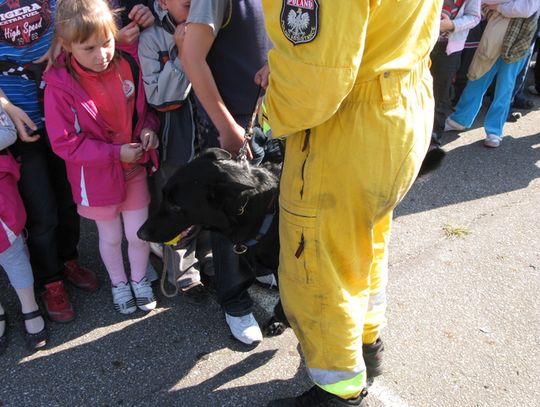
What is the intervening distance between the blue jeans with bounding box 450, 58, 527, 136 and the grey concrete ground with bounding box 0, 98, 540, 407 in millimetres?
1779

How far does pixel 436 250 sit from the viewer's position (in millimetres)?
3537

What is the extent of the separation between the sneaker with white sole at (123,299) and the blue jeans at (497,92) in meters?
3.99

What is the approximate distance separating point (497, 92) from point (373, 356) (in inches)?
147

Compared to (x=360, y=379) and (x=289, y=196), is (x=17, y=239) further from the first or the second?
(x=360, y=379)

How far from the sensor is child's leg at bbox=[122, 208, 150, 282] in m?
2.87

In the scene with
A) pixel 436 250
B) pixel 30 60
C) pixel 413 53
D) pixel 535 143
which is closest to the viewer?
pixel 413 53

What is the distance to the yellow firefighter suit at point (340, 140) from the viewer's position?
1.43 metres

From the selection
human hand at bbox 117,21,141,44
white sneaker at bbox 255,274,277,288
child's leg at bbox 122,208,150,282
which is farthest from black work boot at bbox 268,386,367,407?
human hand at bbox 117,21,141,44

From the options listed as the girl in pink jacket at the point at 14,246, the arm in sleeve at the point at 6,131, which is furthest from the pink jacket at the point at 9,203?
the arm in sleeve at the point at 6,131

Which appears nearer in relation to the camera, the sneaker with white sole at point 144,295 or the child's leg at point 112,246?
the child's leg at point 112,246

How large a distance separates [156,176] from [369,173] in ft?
5.47

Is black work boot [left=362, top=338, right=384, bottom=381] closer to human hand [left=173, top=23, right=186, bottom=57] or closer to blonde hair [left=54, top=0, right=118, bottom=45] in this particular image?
human hand [left=173, top=23, right=186, bottom=57]

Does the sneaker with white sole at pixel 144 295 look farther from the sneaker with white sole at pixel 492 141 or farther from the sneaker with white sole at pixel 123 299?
the sneaker with white sole at pixel 492 141

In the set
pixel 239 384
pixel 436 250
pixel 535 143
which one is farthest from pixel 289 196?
pixel 535 143
